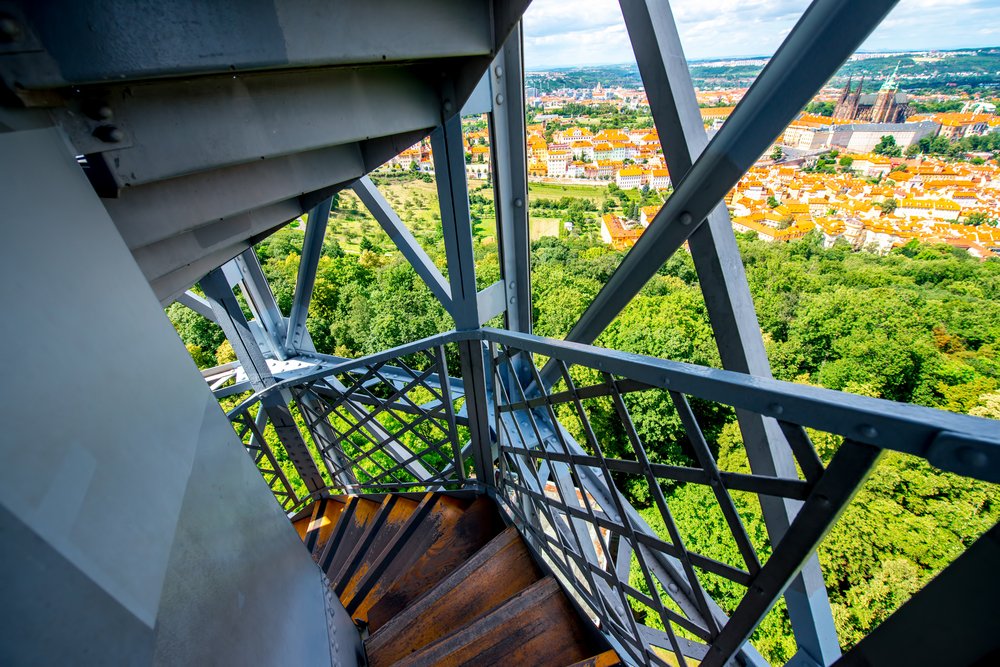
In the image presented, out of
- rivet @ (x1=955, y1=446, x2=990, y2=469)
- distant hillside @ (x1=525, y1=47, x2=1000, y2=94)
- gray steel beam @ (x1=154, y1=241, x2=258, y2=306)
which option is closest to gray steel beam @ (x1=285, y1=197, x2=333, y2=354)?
gray steel beam @ (x1=154, y1=241, x2=258, y2=306)

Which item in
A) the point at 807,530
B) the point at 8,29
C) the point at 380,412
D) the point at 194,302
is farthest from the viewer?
the point at 194,302

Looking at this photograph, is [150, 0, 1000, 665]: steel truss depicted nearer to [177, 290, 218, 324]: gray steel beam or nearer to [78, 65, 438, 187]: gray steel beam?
[78, 65, 438, 187]: gray steel beam

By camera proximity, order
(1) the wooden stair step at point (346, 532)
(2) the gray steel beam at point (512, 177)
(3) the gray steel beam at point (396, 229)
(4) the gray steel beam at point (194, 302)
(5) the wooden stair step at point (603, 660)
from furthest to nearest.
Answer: (4) the gray steel beam at point (194, 302)
(1) the wooden stair step at point (346, 532)
(3) the gray steel beam at point (396, 229)
(2) the gray steel beam at point (512, 177)
(5) the wooden stair step at point (603, 660)

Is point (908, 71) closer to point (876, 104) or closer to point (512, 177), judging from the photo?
point (876, 104)

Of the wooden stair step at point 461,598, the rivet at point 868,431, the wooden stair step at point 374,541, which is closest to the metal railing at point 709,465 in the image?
the rivet at point 868,431

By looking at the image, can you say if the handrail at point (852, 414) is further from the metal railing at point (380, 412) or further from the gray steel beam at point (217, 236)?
the gray steel beam at point (217, 236)

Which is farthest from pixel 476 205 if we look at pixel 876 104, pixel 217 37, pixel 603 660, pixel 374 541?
pixel 374 541
